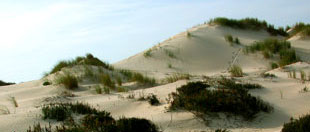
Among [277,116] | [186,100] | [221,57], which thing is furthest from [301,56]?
[186,100]

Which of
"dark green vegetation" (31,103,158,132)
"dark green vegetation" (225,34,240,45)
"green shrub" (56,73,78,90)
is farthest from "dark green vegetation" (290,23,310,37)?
"dark green vegetation" (31,103,158,132)

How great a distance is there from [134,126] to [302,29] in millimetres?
16676

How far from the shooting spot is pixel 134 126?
4.43 m

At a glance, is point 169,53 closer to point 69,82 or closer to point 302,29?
point 69,82

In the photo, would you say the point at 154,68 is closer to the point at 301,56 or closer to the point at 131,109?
the point at 301,56

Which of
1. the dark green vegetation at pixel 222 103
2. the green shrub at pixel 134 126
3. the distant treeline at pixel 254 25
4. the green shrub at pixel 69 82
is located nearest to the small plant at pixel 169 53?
the distant treeline at pixel 254 25

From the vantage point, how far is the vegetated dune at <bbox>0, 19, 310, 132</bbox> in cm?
535

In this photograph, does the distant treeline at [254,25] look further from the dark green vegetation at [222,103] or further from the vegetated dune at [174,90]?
the dark green vegetation at [222,103]

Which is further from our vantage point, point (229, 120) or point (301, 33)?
point (301, 33)

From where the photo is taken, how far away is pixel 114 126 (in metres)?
4.29

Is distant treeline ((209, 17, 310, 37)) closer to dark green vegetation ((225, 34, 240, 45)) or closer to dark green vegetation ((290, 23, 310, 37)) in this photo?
dark green vegetation ((290, 23, 310, 37))

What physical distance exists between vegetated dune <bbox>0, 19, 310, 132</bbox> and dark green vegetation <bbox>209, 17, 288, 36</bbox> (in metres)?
2.47

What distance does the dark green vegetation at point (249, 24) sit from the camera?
1875 centimetres

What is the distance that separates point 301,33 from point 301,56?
356 centimetres
